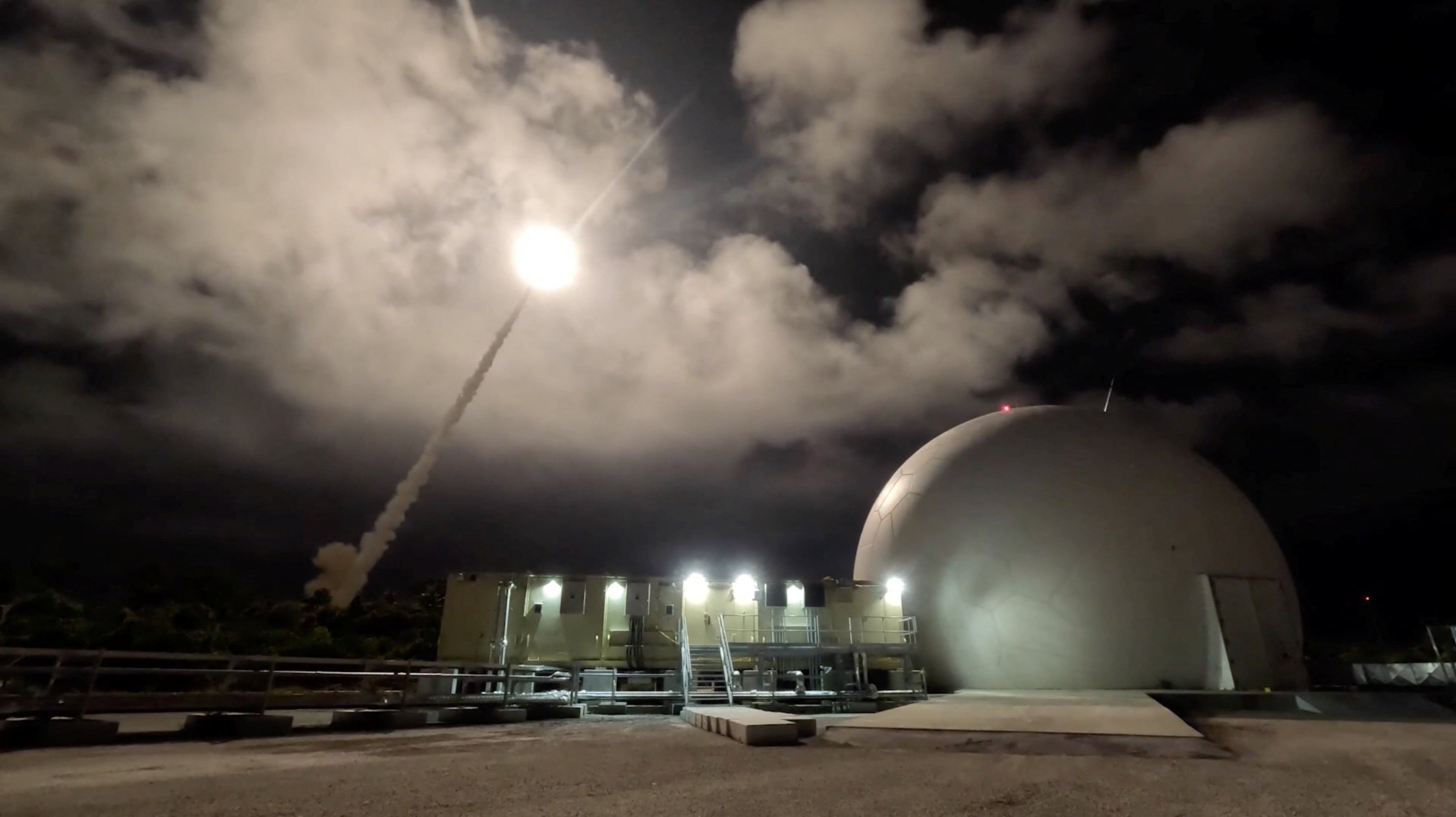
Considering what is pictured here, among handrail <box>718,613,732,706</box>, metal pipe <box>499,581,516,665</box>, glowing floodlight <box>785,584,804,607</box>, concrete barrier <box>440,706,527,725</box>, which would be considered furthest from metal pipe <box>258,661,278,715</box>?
glowing floodlight <box>785,584,804,607</box>

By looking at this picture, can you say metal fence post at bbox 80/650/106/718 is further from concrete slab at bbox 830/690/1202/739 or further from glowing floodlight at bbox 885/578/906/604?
glowing floodlight at bbox 885/578/906/604

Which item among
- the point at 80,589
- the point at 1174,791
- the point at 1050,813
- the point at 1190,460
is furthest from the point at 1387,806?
the point at 80,589

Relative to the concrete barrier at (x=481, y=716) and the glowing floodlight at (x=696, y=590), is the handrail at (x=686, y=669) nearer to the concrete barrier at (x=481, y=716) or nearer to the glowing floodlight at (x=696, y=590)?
the glowing floodlight at (x=696, y=590)

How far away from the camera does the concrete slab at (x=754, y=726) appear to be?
8.62 metres

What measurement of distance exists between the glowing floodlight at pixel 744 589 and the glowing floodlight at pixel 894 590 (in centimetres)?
409

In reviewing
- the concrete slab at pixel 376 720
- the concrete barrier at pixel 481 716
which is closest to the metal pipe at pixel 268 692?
the concrete slab at pixel 376 720

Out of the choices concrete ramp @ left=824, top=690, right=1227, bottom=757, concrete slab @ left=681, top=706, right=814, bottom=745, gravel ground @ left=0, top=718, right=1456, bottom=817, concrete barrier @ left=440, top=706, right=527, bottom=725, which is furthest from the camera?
concrete barrier @ left=440, top=706, right=527, bottom=725

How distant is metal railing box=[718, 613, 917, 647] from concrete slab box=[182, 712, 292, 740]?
11.6 metres

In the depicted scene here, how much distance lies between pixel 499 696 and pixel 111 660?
25.0 m

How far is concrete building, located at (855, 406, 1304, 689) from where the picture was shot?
17.7 metres

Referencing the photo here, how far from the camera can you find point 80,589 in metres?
59.1

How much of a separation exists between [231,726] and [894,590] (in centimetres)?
1656

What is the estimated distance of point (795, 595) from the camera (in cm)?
2080

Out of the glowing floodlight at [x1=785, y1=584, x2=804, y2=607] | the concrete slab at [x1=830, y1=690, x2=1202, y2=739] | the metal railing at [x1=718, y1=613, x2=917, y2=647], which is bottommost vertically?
the concrete slab at [x1=830, y1=690, x2=1202, y2=739]
